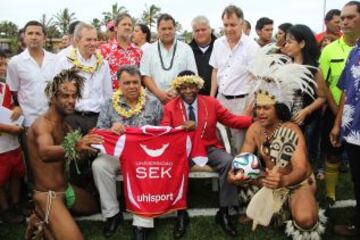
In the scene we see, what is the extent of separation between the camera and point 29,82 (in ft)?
19.7

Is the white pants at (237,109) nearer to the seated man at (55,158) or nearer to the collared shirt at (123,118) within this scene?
the collared shirt at (123,118)

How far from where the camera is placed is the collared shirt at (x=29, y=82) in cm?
598

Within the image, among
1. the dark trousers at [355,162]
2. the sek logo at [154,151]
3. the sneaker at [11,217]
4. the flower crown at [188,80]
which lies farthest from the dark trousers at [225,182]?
the sneaker at [11,217]

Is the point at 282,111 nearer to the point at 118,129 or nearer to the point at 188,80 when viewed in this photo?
the point at 188,80

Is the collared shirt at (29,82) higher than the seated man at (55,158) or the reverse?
higher

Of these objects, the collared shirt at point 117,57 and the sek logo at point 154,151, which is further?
the collared shirt at point 117,57

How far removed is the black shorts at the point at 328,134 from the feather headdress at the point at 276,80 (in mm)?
1118

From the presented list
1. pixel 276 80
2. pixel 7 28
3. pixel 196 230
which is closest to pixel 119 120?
pixel 196 230

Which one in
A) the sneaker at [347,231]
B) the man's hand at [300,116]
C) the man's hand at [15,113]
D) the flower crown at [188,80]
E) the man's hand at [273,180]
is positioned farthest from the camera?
the man's hand at [15,113]

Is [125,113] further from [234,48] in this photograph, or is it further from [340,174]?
[340,174]

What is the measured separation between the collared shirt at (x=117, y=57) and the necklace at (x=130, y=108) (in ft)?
3.39

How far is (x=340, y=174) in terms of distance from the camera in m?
7.41

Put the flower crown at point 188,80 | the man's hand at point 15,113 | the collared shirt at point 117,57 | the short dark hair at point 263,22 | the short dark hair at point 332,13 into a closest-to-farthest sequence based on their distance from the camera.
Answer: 1. the flower crown at point 188,80
2. the man's hand at point 15,113
3. the collared shirt at point 117,57
4. the short dark hair at point 332,13
5. the short dark hair at point 263,22

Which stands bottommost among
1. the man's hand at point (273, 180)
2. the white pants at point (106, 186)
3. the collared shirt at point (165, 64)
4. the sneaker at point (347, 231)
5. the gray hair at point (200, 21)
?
the sneaker at point (347, 231)
